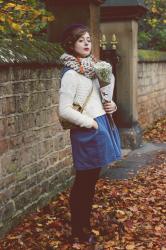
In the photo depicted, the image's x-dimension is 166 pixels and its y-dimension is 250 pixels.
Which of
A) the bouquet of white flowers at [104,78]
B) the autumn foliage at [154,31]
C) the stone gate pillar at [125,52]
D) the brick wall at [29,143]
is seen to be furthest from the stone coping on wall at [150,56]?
the bouquet of white flowers at [104,78]

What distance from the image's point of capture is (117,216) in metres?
5.43

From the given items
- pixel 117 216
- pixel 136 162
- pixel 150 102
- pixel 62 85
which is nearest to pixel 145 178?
pixel 136 162

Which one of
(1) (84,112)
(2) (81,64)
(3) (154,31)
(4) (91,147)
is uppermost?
(3) (154,31)

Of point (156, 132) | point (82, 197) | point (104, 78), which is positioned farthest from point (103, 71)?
point (156, 132)

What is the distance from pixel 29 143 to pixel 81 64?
1.47m

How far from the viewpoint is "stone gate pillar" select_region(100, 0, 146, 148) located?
9.45 metres

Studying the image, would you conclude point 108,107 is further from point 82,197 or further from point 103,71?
point 82,197

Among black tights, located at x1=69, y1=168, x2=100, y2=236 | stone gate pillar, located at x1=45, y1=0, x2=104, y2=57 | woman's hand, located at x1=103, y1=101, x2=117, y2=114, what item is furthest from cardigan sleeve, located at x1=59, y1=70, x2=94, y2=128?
stone gate pillar, located at x1=45, y1=0, x2=104, y2=57

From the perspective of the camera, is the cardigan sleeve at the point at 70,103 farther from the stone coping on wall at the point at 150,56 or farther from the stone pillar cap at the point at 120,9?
the stone coping on wall at the point at 150,56

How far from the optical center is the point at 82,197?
178 inches

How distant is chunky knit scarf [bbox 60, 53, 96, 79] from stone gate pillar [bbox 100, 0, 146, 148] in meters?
5.27

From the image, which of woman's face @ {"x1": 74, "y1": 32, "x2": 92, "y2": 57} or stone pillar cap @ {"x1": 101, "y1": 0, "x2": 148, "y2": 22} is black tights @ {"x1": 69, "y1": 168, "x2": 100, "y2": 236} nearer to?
woman's face @ {"x1": 74, "y1": 32, "x2": 92, "y2": 57}

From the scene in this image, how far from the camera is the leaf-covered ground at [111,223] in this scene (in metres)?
4.71

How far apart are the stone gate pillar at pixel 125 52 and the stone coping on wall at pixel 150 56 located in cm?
172
